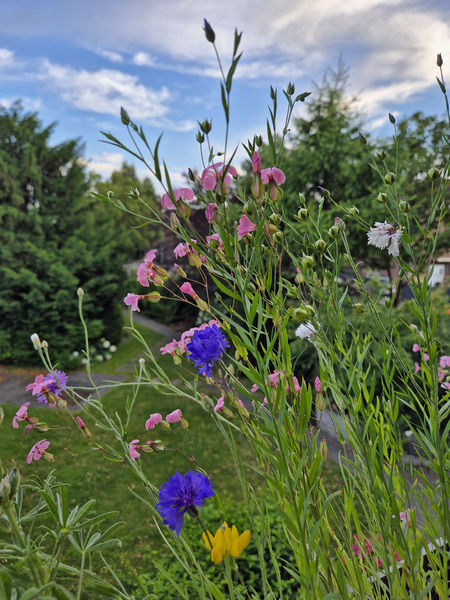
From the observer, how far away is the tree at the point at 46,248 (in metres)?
6.72

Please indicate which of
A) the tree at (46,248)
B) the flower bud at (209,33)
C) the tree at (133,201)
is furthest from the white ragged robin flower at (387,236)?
the tree at (133,201)

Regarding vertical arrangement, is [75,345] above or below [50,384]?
below

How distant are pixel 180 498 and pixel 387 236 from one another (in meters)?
0.75

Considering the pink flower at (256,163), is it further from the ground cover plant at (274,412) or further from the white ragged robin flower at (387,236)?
the white ragged robin flower at (387,236)

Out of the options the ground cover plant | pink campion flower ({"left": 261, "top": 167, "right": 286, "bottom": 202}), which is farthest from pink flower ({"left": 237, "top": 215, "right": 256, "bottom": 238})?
pink campion flower ({"left": 261, "top": 167, "right": 286, "bottom": 202})

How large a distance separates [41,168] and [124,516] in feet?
20.8

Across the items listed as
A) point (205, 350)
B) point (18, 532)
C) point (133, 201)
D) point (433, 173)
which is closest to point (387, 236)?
point (433, 173)

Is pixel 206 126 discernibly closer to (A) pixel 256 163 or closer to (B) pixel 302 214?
(A) pixel 256 163

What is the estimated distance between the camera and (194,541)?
7.38ft

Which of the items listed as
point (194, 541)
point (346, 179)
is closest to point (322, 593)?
point (194, 541)

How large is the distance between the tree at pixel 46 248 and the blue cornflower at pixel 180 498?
6471 mm

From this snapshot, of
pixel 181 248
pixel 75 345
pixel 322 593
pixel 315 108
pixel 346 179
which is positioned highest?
pixel 315 108

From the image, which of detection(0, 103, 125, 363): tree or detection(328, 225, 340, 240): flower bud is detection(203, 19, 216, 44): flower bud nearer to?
detection(328, 225, 340, 240): flower bud

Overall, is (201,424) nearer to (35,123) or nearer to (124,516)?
(124,516)
